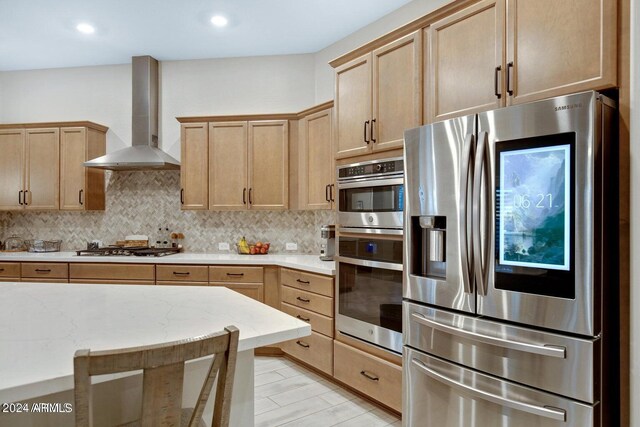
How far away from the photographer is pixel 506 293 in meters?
1.68

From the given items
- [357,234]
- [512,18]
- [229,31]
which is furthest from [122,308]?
[229,31]

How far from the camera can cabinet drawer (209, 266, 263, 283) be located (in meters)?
3.71

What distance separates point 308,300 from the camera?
3.29 meters

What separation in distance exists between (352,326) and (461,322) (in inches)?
42.9

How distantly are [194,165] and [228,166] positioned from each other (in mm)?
382

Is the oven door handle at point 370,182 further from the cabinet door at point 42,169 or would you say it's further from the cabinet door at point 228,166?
the cabinet door at point 42,169

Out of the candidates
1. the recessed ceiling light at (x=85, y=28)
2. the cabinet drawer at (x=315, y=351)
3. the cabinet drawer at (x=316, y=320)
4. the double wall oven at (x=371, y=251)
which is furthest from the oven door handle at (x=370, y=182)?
the recessed ceiling light at (x=85, y=28)

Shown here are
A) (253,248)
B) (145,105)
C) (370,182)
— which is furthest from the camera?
(145,105)

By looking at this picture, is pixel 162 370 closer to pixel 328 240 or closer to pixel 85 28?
pixel 328 240

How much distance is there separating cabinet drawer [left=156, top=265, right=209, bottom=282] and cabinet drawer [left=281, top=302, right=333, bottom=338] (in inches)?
36.9

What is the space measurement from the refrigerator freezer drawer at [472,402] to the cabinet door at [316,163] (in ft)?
6.12

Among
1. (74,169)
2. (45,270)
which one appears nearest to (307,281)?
(45,270)

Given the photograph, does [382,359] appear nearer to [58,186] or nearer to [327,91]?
[327,91]

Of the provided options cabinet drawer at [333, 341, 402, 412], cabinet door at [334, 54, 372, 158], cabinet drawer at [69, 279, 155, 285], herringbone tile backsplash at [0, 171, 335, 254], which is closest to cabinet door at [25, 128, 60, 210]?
herringbone tile backsplash at [0, 171, 335, 254]
